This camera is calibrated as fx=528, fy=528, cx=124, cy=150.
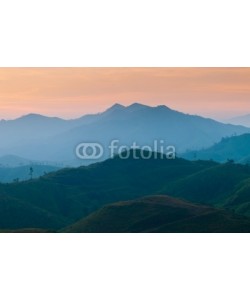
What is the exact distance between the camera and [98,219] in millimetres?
161500

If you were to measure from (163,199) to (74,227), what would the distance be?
32.8m

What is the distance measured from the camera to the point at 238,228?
13800 centimetres

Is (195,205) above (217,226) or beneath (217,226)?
above

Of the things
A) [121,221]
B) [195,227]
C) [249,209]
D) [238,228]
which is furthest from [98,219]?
[249,209]

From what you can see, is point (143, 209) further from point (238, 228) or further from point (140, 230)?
point (238, 228)

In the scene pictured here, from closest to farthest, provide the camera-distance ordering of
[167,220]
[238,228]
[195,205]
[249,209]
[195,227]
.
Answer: [238,228] < [195,227] < [167,220] < [195,205] < [249,209]

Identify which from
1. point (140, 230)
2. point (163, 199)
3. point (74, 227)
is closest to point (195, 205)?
point (163, 199)

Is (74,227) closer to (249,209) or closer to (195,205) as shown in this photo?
(195,205)

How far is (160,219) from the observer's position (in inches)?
6220

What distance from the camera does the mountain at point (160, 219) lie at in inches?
5714

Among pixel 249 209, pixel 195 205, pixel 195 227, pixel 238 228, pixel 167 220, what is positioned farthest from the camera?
pixel 249 209

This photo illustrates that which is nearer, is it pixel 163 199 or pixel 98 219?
pixel 98 219

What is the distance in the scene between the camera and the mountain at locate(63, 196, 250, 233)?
14512 centimetres

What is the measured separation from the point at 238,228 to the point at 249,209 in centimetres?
5288
